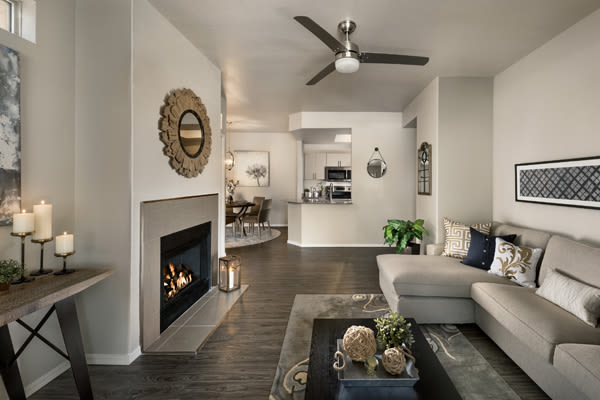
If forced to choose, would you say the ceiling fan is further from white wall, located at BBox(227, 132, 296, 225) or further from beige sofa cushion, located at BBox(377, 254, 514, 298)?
white wall, located at BBox(227, 132, 296, 225)

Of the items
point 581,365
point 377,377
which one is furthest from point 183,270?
point 581,365

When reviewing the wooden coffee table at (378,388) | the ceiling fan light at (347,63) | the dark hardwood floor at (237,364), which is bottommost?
the dark hardwood floor at (237,364)

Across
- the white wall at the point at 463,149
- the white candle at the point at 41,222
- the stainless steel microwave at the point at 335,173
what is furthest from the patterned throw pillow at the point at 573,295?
the stainless steel microwave at the point at 335,173

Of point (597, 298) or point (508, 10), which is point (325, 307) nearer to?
point (597, 298)

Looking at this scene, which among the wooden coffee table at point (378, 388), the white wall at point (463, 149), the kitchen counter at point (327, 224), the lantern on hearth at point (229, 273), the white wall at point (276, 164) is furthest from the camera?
the white wall at point (276, 164)

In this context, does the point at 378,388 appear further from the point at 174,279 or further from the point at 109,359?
the point at 174,279

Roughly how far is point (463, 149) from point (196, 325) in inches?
148

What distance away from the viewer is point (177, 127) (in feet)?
8.18

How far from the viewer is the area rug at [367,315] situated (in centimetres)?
172

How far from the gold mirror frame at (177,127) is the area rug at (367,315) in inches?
69.4

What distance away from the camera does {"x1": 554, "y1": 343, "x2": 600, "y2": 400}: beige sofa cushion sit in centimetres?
127

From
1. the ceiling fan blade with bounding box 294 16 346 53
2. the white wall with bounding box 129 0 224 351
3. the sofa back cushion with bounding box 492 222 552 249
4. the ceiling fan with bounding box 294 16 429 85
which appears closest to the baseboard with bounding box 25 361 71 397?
the white wall with bounding box 129 0 224 351

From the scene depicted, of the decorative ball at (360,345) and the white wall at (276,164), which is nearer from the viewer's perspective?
the decorative ball at (360,345)

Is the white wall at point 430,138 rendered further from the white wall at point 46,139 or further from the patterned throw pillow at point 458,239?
the white wall at point 46,139
